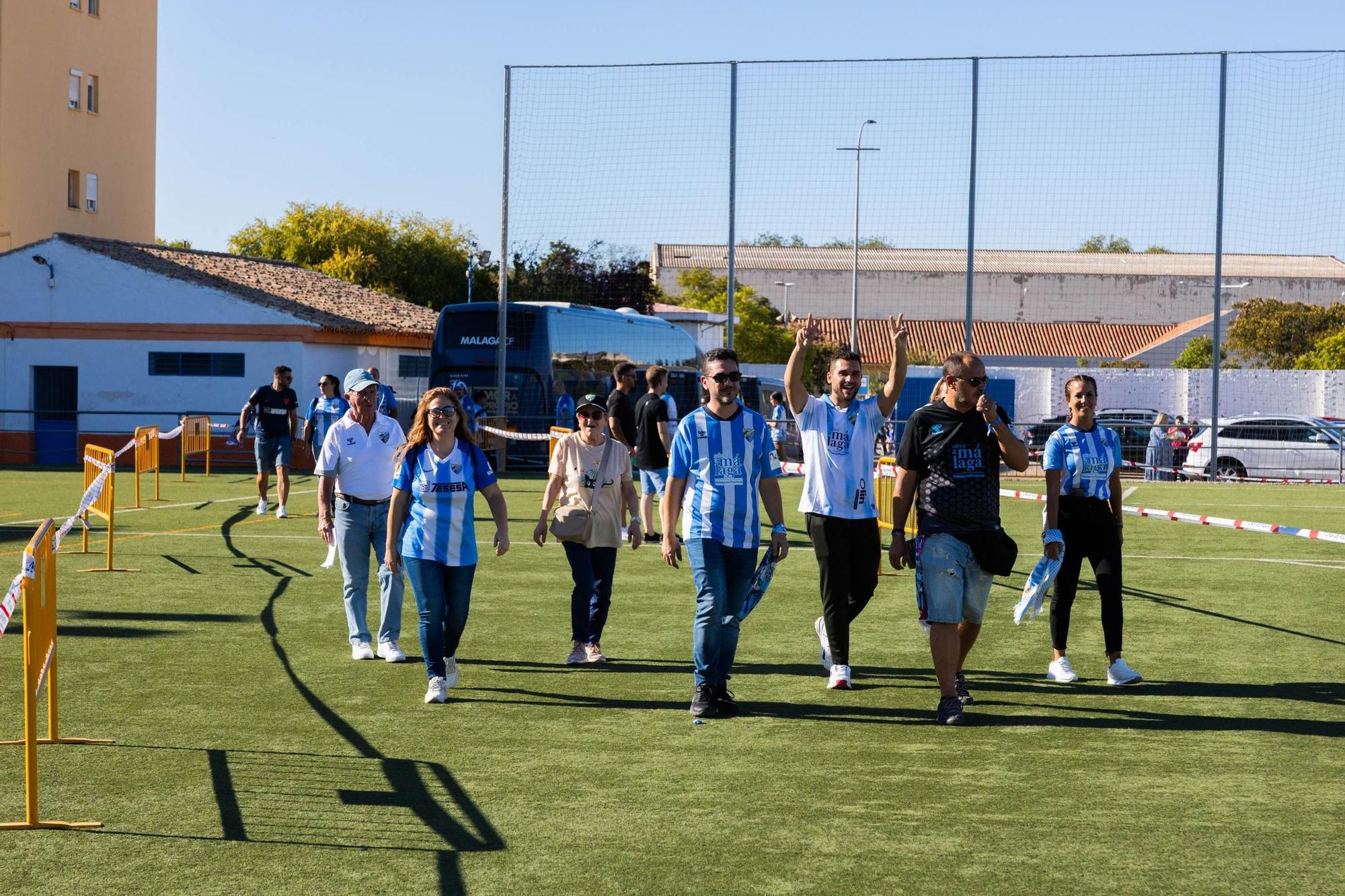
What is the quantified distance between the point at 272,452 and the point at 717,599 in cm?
1218

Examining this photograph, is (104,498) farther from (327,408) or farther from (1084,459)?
(1084,459)

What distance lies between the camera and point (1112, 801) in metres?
5.95

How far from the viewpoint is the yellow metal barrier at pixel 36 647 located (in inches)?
214

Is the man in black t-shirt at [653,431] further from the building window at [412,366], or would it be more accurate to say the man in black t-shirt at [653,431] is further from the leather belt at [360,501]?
the building window at [412,366]

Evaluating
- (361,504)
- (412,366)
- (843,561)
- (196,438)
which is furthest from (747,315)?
(843,561)

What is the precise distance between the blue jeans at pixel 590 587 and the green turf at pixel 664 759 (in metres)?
0.29

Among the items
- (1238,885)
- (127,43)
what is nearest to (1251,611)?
(1238,885)

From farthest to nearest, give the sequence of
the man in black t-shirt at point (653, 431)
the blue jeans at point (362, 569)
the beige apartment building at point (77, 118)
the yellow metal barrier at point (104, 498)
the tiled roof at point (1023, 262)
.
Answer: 1. the tiled roof at point (1023, 262)
2. the beige apartment building at point (77, 118)
3. the man in black t-shirt at point (653, 431)
4. the yellow metal barrier at point (104, 498)
5. the blue jeans at point (362, 569)

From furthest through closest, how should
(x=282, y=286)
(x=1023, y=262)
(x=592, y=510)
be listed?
1. (x=1023, y=262)
2. (x=282, y=286)
3. (x=592, y=510)

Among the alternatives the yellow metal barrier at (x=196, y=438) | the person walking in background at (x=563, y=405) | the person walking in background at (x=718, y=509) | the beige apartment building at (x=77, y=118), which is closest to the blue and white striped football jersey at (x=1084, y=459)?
the person walking in background at (x=718, y=509)

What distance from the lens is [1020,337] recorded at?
7050cm

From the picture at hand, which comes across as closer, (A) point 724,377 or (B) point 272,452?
(A) point 724,377

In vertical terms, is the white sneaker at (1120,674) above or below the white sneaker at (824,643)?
below

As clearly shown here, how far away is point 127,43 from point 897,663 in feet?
142
